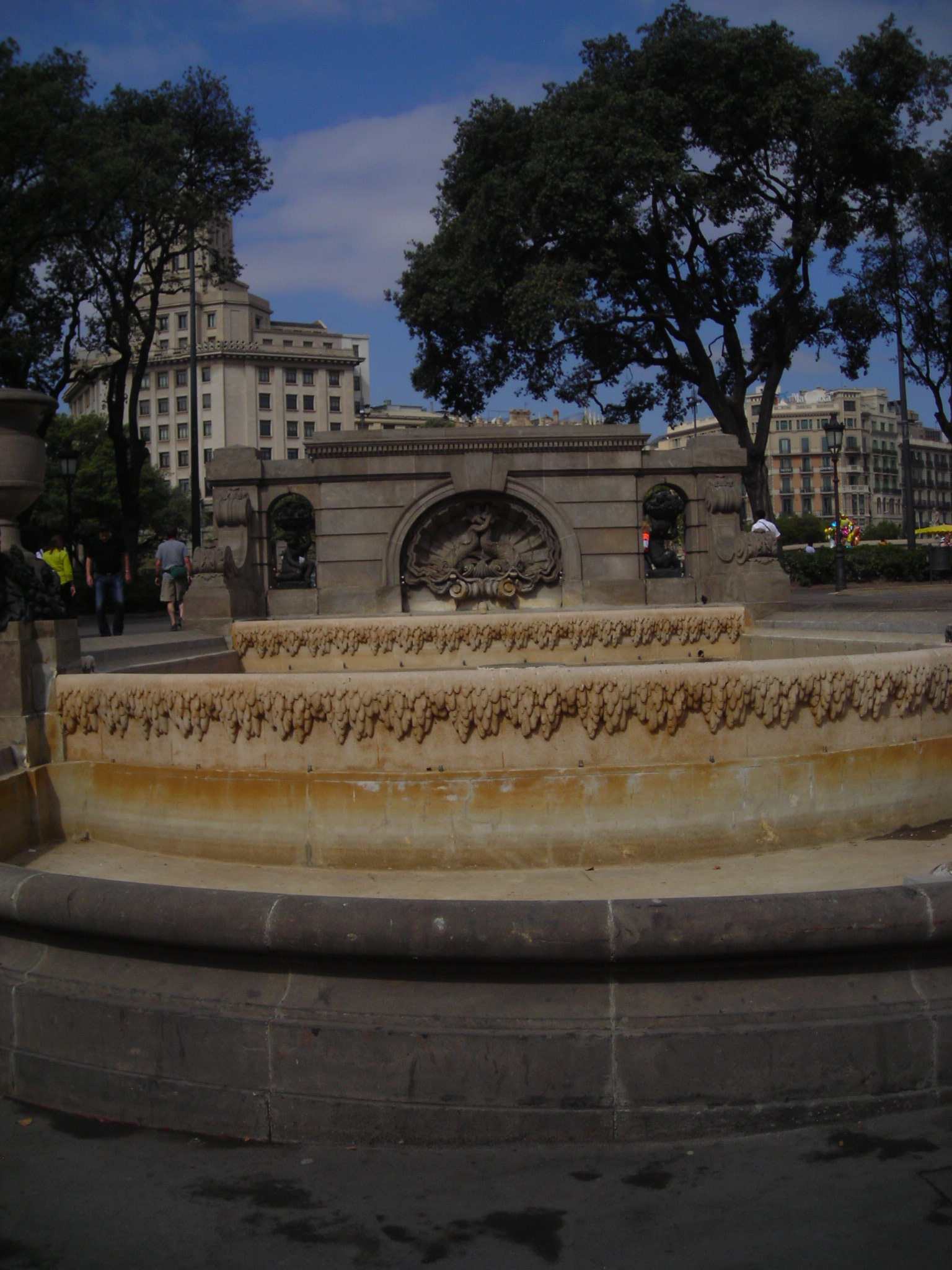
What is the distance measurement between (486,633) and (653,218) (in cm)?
2238

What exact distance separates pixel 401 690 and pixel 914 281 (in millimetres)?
36217

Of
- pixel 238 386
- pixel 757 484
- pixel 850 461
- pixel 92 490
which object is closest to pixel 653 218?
pixel 757 484

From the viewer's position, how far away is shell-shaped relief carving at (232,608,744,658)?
33.7 feet

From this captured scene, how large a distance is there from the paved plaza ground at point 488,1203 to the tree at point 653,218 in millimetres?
26196

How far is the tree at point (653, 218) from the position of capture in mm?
27750

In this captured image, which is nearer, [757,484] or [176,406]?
[757,484]

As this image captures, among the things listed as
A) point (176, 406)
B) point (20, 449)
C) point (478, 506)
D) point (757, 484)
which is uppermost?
point (176, 406)

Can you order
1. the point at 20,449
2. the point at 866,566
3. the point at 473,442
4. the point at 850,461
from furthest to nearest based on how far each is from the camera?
1. the point at 850,461
2. the point at 866,566
3. the point at 473,442
4. the point at 20,449

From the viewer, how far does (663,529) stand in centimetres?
1681

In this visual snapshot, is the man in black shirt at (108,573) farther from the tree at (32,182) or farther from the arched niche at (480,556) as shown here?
the tree at (32,182)

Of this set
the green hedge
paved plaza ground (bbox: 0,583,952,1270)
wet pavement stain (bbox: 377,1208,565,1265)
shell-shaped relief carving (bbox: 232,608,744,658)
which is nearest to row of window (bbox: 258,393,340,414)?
the green hedge

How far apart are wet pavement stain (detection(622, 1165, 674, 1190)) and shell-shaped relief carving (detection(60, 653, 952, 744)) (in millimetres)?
2161

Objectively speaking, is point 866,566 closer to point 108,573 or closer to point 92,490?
point 108,573

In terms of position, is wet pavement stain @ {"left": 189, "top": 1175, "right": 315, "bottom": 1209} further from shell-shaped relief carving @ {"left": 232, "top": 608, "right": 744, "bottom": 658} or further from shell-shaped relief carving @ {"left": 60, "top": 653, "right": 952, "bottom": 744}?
shell-shaped relief carving @ {"left": 232, "top": 608, "right": 744, "bottom": 658}
